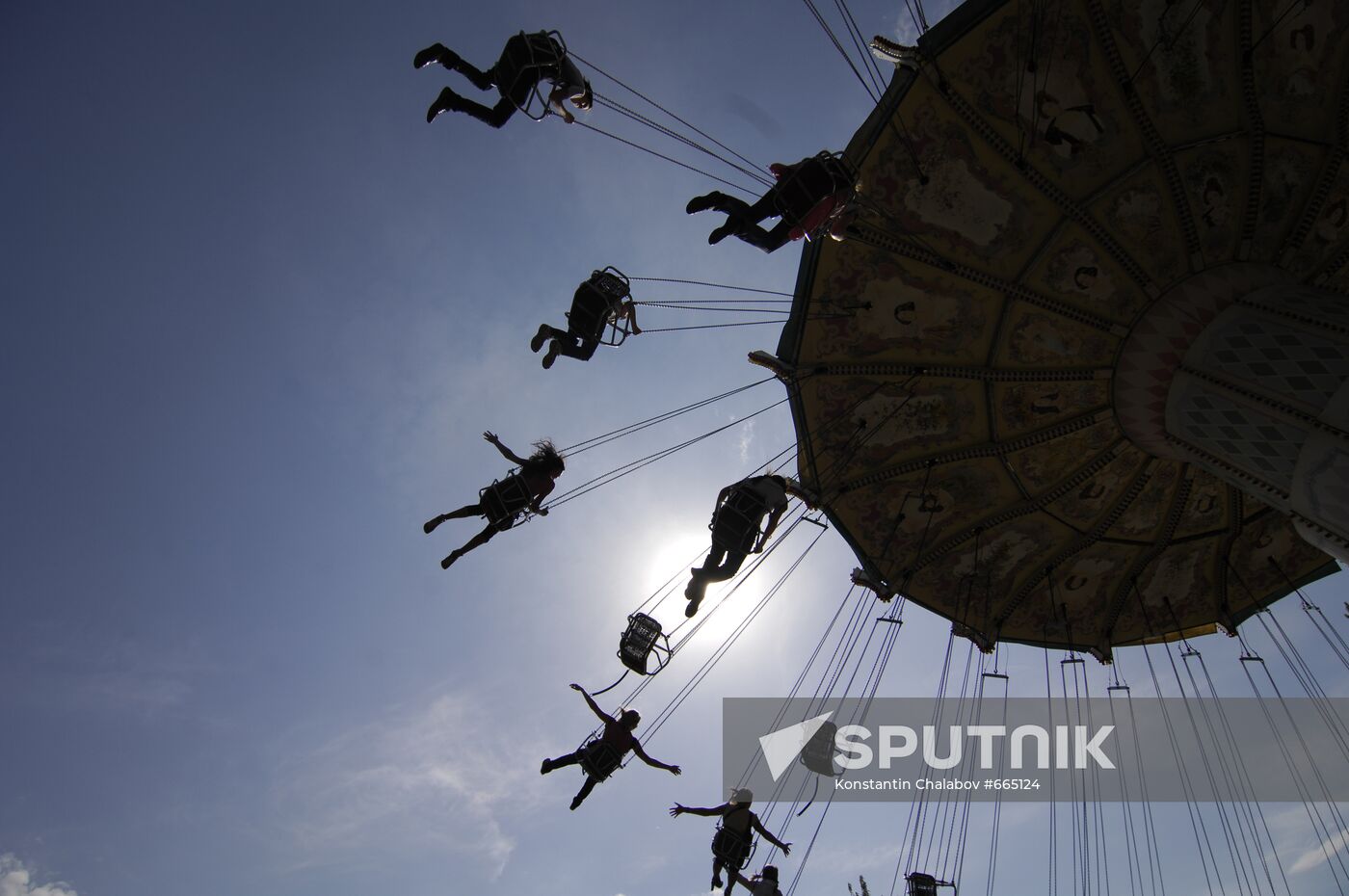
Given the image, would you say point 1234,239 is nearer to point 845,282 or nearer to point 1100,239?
point 1100,239

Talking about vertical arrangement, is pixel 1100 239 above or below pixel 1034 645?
below

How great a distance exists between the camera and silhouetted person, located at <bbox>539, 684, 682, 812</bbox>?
9.93 m

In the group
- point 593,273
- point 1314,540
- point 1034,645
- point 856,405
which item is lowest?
point 593,273

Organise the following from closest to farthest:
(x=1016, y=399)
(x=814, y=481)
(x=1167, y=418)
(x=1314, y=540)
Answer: (x=1314, y=540) < (x=1167, y=418) < (x=1016, y=399) < (x=814, y=481)

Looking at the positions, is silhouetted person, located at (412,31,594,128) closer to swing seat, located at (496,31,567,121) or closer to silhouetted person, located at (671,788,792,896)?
swing seat, located at (496,31,567,121)

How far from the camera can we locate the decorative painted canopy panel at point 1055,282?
816 centimetres

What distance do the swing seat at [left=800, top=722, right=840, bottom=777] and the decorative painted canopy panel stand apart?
2.86 m

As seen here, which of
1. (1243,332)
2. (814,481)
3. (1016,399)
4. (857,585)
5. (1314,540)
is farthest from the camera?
(857,585)

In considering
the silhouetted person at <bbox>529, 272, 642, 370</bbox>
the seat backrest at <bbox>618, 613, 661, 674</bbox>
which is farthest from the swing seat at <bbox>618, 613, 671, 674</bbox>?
the silhouetted person at <bbox>529, 272, 642, 370</bbox>

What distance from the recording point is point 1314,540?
7.02 m

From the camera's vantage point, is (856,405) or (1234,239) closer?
(1234,239)

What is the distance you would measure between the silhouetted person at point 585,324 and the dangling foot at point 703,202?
169cm

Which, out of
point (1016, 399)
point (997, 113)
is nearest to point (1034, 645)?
point (1016, 399)

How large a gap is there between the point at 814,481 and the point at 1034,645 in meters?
5.21
